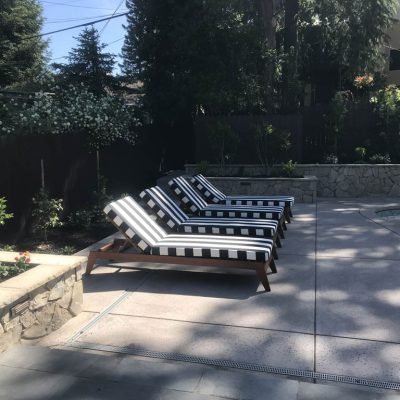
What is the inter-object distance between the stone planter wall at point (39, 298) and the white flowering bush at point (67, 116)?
13.0ft

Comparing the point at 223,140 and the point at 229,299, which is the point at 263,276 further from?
the point at 223,140

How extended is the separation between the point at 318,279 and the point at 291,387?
2537mm

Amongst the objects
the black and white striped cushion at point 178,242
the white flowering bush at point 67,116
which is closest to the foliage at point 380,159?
the white flowering bush at point 67,116

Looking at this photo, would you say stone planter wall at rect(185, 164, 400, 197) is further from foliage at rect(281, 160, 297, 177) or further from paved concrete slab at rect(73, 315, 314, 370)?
paved concrete slab at rect(73, 315, 314, 370)

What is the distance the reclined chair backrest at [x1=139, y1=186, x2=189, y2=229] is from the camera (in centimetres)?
670

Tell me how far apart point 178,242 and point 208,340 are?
182 cm

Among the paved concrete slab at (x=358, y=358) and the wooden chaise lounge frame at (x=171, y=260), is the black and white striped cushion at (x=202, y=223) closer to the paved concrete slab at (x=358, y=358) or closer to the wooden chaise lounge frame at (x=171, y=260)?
the wooden chaise lounge frame at (x=171, y=260)

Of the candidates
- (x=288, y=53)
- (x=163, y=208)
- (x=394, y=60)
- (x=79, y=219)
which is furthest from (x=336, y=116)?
(x=394, y=60)

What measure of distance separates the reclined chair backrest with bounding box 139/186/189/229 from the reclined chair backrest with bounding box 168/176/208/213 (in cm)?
94

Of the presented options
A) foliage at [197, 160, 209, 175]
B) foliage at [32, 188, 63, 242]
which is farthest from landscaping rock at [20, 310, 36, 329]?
foliage at [197, 160, 209, 175]

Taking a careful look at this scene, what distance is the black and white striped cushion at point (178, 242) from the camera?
5.22 meters

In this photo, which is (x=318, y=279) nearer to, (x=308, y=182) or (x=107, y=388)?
(x=107, y=388)

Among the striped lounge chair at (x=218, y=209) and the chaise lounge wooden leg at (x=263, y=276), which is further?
the striped lounge chair at (x=218, y=209)

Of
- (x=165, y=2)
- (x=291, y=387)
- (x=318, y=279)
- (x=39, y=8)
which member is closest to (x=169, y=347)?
(x=291, y=387)
